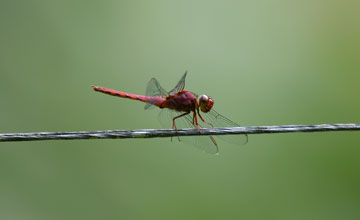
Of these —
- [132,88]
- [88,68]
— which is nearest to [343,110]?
[132,88]

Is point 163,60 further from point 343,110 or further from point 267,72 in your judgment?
point 343,110

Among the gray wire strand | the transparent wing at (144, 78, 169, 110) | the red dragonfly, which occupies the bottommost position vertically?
the gray wire strand

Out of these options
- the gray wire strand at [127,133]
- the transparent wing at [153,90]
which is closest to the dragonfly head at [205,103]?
the transparent wing at [153,90]

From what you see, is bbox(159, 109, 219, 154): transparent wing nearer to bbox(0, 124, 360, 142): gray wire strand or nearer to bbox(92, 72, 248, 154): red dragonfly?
bbox(92, 72, 248, 154): red dragonfly

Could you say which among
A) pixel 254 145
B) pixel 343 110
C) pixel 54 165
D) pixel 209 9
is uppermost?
pixel 209 9

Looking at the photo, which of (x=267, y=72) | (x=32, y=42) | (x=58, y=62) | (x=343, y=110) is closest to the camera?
(x=343, y=110)

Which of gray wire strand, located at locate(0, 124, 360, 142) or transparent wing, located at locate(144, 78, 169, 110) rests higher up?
transparent wing, located at locate(144, 78, 169, 110)

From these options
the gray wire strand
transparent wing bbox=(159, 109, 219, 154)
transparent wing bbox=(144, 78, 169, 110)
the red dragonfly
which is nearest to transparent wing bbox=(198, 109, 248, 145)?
the red dragonfly

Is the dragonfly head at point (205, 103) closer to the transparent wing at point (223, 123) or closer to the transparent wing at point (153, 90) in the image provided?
the transparent wing at point (223, 123)
